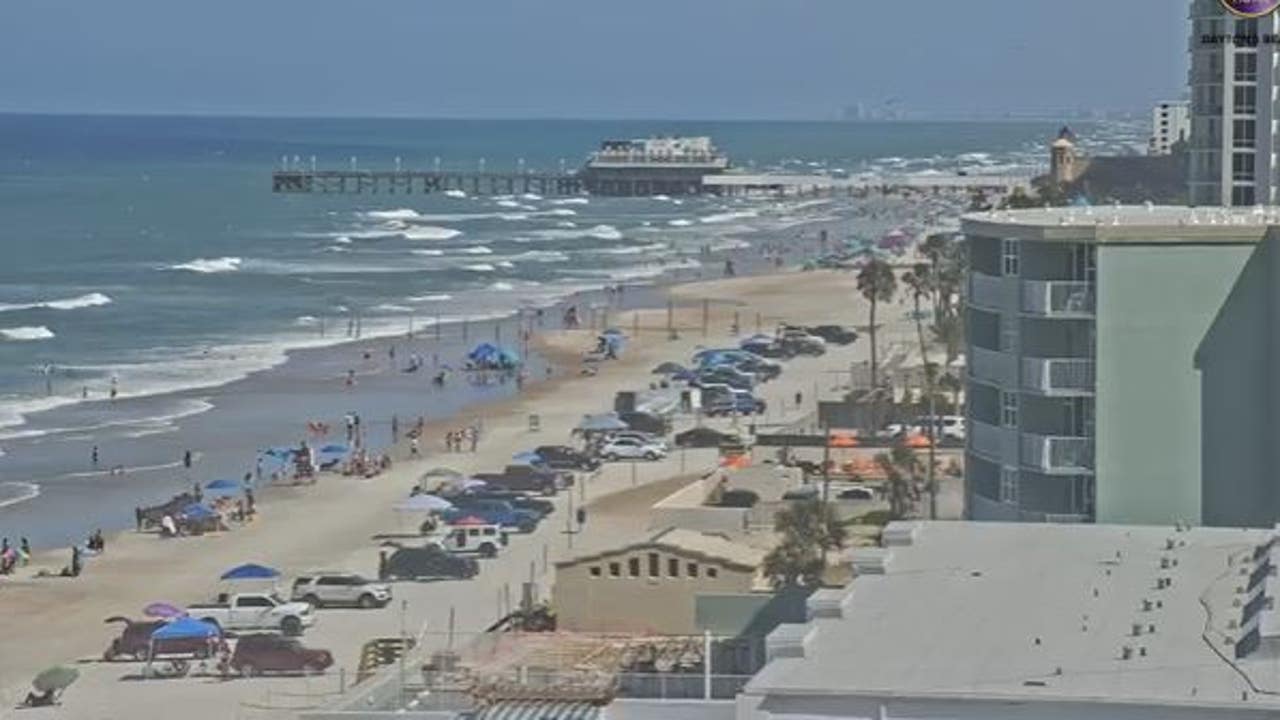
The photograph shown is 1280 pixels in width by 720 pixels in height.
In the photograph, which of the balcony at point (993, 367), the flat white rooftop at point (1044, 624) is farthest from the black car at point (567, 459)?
the flat white rooftop at point (1044, 624)

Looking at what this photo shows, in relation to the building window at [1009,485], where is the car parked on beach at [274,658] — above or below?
below

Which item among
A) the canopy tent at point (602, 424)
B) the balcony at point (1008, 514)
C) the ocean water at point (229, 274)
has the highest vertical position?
the balcony at point (1008, 514)

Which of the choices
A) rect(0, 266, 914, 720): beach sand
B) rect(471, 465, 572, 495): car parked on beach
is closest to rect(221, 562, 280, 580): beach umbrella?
rect(0, 266, 914, 720): beach sand

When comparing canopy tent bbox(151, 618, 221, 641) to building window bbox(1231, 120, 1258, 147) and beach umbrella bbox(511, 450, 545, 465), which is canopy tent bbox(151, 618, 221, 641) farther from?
building window bbox(1231, 120, 1258, 147)

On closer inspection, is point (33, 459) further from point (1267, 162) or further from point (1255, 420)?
point (1255, 420)

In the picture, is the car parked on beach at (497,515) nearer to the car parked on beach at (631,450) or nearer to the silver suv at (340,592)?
the silver suv at (340,592)

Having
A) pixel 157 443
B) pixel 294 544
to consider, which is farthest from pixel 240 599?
pixel 157 443
